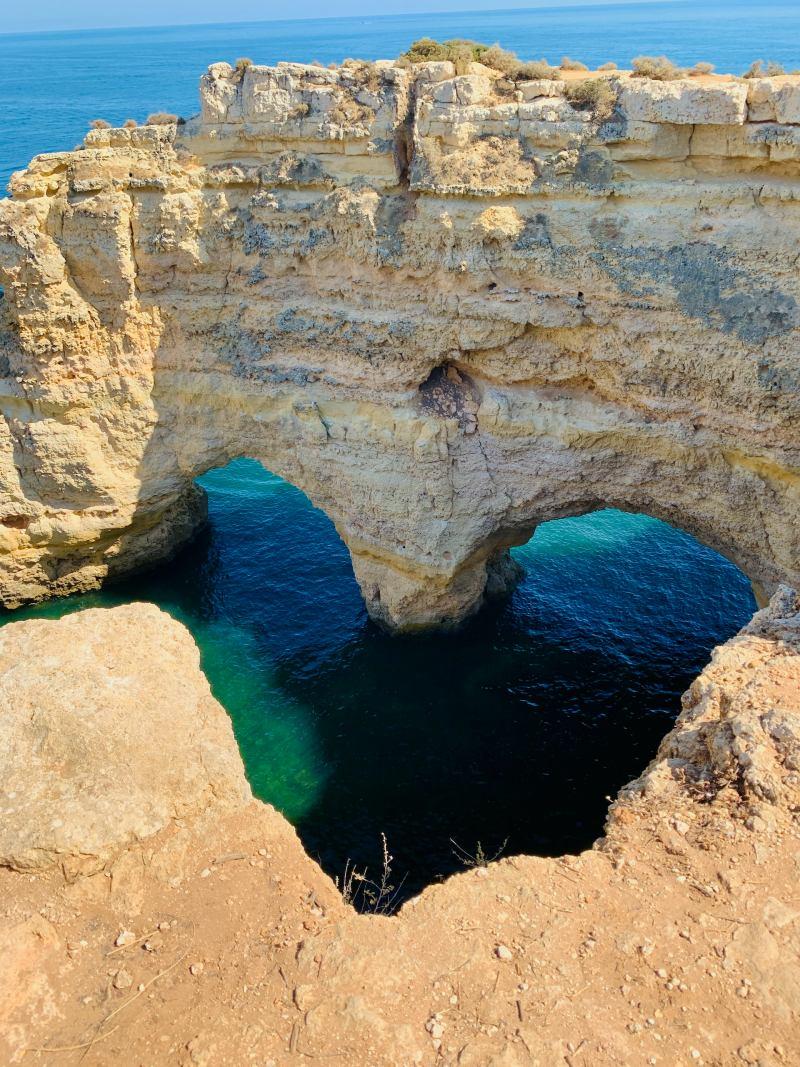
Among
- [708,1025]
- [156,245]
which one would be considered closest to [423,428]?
[156,245]

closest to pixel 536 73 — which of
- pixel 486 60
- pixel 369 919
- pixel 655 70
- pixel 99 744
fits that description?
pixel 486 60

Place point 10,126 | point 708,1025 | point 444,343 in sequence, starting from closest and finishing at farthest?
1. point 708,1025
2. point 444,343
3. point 10,126

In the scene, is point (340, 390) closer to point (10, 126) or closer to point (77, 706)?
point (77, 706)

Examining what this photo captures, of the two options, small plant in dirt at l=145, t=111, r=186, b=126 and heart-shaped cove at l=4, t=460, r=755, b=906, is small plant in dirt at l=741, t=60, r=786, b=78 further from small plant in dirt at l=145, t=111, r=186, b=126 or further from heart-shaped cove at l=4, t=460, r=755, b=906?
heart-shaped cove at l=4, t=460, r=755, b=906

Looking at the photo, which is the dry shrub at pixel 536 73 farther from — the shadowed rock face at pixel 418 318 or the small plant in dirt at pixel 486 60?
the shadowed rock face at pixel 418 318

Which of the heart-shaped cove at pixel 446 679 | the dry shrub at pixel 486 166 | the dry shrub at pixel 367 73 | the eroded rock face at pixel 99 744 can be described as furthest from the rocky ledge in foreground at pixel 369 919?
the dry shrub at pixel 367 73

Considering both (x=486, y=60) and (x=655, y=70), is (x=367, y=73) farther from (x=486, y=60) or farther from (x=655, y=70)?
(x=655, y=70)

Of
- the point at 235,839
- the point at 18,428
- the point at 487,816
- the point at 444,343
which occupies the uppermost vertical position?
the point at 444,343
